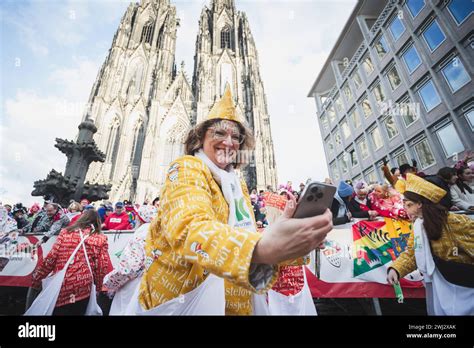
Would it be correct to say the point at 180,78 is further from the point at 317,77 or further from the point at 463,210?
the point at 463,210

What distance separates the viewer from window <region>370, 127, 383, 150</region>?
51.0ft

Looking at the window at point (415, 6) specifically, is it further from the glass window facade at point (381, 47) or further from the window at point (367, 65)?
the window at point (367, 65)

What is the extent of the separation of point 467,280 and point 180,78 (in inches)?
1172

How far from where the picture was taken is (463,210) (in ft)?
11.9

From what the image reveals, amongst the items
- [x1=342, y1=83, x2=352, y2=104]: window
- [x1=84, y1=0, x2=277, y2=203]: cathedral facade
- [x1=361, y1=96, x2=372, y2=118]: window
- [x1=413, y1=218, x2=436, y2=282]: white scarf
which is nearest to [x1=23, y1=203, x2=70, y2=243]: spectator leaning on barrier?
[x1=413, y1=218, x2=436, y2=282]: white scarf

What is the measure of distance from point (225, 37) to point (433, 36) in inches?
1028

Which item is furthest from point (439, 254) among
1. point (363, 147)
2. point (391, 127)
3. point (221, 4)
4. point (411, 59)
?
point (221, 4)

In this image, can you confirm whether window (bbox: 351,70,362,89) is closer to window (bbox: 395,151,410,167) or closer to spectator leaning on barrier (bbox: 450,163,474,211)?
window (bbox: 395,151,410,167)

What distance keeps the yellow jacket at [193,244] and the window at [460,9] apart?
15.1 meters

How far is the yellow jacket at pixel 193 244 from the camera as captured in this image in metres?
0.56

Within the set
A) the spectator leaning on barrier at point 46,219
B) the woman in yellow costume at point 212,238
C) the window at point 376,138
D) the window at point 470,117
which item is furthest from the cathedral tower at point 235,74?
the woman in yellow costume at point 212,238

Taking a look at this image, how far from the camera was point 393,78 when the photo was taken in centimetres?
1420
